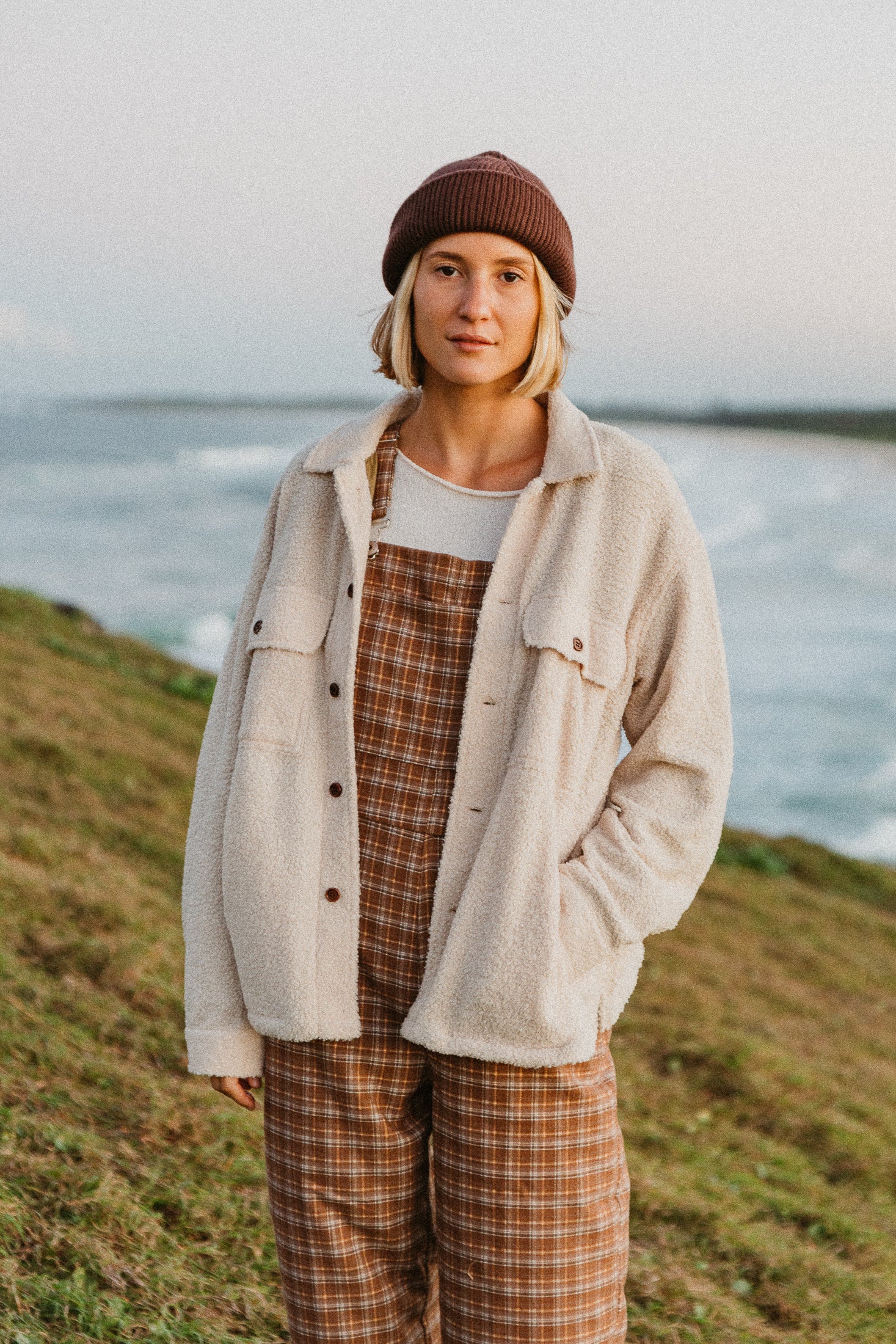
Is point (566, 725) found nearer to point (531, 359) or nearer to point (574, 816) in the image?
point (574, 816)

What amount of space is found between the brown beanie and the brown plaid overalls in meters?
0.43

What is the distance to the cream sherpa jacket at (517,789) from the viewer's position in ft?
6.04

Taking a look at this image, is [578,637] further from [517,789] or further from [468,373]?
[468,373]

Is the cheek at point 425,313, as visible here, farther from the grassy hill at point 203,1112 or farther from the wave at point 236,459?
the wave at point 236,459

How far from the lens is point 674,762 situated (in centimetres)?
195

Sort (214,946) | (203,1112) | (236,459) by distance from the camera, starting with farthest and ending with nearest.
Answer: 1. (236,459)
2. (203,1112)
3. (214,946)

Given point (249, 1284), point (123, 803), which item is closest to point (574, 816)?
point (249, 1284)

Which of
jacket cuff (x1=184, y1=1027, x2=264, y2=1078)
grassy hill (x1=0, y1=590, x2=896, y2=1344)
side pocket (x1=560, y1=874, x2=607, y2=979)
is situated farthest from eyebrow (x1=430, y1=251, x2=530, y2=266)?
grassy hill (x1=0, y1=590, x2=896, y2=1344)

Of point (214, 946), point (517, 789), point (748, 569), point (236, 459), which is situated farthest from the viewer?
point (236, 459)

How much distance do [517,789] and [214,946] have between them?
623 millimetres

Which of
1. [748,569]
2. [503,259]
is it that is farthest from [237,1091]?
[748,569]

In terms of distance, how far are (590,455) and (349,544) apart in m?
Answer: 0.42

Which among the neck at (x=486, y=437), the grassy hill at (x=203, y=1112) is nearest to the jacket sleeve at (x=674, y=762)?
the neck at (x=486, y=437)

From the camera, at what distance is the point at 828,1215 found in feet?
13.9
